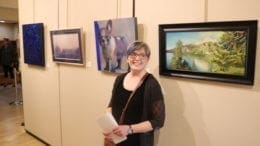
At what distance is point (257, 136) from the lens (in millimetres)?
1947

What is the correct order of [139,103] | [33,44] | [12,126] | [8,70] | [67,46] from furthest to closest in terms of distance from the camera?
[8,70]
[12,126]
[33,44]
[67,46]
[139,103]

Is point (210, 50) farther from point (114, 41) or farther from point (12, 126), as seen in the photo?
point (12, 126)

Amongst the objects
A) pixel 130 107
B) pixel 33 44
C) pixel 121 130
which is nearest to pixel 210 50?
pixel 130 107

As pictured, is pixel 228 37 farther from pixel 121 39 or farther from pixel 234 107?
pixel 121 39

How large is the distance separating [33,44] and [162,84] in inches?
103

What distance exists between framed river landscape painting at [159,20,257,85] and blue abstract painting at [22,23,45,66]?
2.36 metres

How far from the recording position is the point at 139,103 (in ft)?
7.21

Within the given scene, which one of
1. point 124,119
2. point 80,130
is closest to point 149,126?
point 124,119

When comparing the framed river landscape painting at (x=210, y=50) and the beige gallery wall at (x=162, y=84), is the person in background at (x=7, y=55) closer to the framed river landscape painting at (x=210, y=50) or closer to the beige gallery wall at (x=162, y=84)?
the beige gallery wall at (x=162, y=84)

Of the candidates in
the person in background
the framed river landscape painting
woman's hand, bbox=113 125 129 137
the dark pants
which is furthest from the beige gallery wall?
the dark pants

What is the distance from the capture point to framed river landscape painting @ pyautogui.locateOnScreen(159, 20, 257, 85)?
1918 mm

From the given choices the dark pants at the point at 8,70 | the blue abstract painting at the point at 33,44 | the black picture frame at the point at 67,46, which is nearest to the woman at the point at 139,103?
the black picture frame at the point at 67,46

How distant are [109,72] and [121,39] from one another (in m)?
0.49

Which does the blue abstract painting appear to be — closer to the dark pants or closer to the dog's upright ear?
the dog's upright ear
